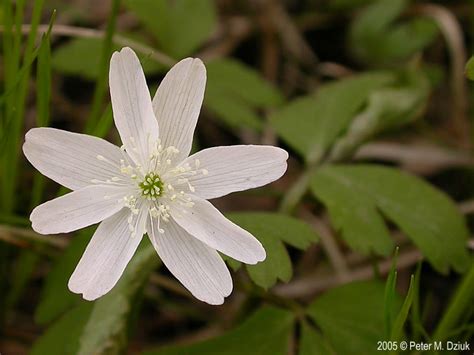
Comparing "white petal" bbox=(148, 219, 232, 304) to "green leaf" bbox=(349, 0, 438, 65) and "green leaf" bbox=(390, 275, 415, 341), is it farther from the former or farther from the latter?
"green leaf" bbox=(349, 0, 438, 65)

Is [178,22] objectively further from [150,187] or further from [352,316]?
[352,316]

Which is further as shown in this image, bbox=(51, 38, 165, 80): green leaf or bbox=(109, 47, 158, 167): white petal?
bbox=(51, 38, 165, 80): green leaf

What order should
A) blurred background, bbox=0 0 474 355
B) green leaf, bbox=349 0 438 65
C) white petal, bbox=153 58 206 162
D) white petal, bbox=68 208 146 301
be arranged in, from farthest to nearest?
green leaf, bbox=349 0 438 65 < blurred background, bbox=0 0 474 355 < white petal, bbox=153 58 206 162 < white petal, bbox=68 208 146 301

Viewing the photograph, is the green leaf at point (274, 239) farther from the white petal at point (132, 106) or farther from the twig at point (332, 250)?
the twig at point (332, 250)

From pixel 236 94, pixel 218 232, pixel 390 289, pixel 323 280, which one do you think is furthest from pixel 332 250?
pixel 218 232

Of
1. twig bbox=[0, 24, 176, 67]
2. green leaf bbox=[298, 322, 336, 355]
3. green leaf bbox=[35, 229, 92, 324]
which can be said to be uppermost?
twig bbox=[0, 24, 176, 67]

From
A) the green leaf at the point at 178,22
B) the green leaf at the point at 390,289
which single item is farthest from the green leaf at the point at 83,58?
the green leaf at the point at 390,289

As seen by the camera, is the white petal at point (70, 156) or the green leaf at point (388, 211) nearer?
the white petal at point (70, 156)

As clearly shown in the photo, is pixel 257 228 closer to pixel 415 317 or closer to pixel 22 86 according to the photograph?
pixel 415 317

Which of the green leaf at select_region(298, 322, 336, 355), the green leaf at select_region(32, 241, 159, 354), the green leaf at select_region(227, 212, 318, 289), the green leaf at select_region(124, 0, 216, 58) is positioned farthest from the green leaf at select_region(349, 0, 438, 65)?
the green leaf at select_region(32, 241, 159, 354)
